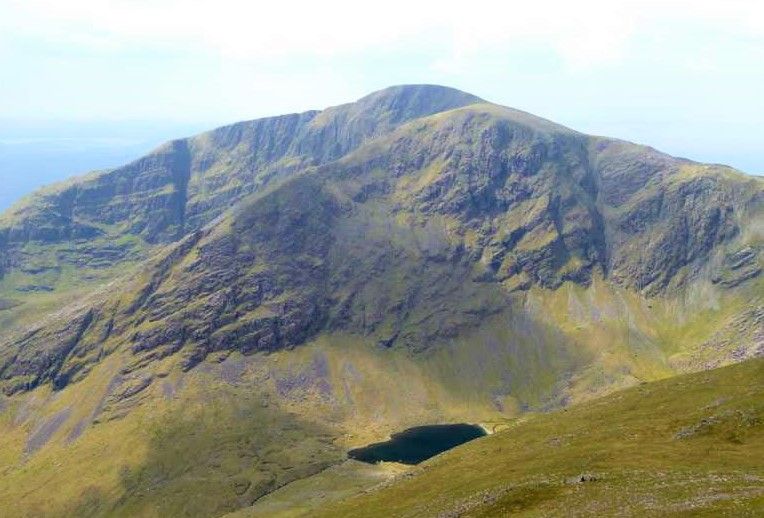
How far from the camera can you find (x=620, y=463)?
8875cm

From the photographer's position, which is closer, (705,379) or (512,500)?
(512,500)

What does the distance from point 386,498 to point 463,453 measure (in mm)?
26927

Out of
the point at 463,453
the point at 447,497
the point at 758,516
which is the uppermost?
the point at 758,516

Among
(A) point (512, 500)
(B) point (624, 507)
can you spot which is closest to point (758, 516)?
(B) point (624, 507)

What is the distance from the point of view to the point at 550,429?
136 metres

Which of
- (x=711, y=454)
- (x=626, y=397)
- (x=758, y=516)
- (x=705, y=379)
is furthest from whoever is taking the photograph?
(x=626, y=397)

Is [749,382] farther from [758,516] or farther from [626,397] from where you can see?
[758,516]

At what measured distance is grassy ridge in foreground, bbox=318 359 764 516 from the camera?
70000 millimetres

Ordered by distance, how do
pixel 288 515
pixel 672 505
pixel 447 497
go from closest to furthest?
pixel 672 505 → pixel 447 497 → pixel 288 515

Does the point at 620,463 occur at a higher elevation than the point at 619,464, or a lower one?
lower

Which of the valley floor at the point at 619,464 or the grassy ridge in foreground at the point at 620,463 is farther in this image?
the grassy ridge in foreground at the point at 620,463

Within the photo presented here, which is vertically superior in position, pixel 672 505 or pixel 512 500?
pixel 672 505

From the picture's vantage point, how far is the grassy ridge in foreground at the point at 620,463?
70000 mm

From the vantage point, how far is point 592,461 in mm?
93375
